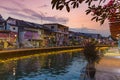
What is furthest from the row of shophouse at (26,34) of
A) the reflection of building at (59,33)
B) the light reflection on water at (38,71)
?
the light reflection on water at (38,71)

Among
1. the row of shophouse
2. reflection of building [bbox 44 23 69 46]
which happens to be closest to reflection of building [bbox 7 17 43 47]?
the row of shophouse

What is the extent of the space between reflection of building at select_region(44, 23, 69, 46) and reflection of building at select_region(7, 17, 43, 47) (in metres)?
15.3

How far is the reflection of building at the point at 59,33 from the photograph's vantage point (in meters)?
120

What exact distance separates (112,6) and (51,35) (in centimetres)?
11035

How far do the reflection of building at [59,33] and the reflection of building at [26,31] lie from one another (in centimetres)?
1533

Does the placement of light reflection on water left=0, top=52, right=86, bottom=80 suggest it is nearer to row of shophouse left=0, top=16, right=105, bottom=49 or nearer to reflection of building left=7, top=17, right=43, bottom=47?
row of shophouse left=0, top=16, right=105, bottom=49

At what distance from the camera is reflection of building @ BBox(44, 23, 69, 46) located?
120 metres

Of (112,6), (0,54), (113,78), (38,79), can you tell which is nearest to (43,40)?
(0,54)

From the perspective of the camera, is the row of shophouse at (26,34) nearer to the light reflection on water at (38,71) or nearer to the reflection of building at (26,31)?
the reflection of building at (26,31)

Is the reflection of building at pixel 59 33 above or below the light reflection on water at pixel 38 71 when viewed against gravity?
above

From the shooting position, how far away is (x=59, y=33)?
127250mm

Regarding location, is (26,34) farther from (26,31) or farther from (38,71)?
(38,71)

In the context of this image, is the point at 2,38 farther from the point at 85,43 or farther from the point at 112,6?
the point at 112,6

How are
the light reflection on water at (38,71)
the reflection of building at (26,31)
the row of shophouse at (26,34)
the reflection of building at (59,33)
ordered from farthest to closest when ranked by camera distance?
1. the reflection of building at (59,33)
2. the reflection of building at (26,31)
3. the row of shophouse at (26,34)
4. the light reflection on water at (38,71)
